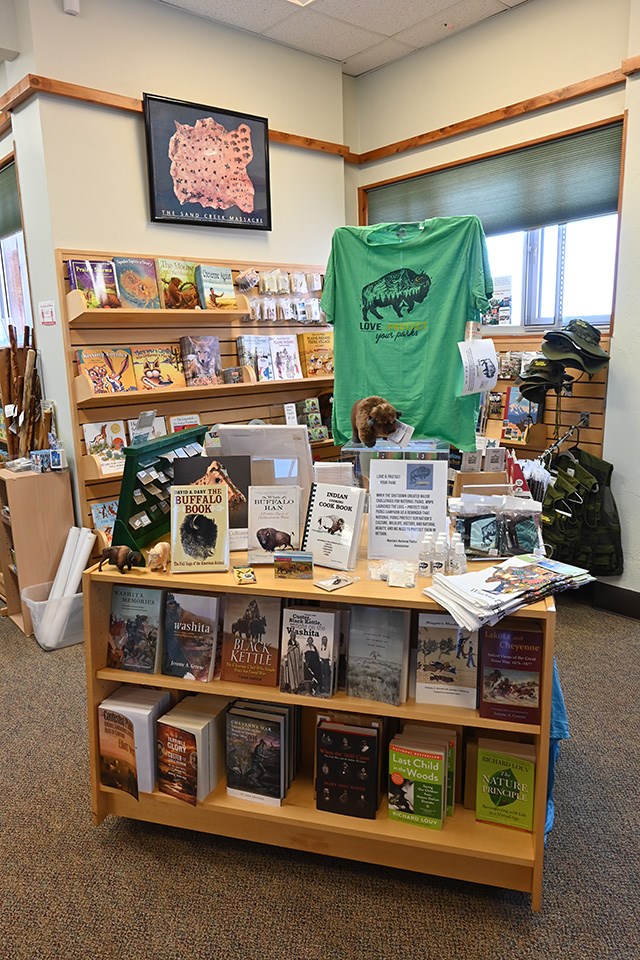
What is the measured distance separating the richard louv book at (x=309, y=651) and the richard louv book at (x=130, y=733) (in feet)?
A: 1.47

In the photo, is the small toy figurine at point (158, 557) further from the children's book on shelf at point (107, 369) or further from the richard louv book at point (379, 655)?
the children's book on shelf at point (107, 369)

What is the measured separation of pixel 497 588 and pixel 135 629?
108 centimetres

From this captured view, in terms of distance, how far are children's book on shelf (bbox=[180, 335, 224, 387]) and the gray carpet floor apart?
2189 millimetres

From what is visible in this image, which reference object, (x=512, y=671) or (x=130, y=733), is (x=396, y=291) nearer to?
(x=512, y=671)

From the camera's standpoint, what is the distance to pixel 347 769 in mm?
1872

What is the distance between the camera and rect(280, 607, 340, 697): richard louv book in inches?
72.4

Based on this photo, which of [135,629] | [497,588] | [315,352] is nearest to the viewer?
[497,588]

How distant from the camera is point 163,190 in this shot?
3.76 meters

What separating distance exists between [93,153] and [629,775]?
3727 mm

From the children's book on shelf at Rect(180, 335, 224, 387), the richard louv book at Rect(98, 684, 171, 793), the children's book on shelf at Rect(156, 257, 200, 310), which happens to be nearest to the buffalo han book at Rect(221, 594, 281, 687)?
the richard louv book at Rect(98, 684, 171, 793)

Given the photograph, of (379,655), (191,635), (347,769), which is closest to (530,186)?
(379,655)

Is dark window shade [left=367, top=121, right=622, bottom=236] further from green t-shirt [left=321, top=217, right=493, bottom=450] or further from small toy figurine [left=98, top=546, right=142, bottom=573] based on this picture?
small toy figurine [left=98, top=546, right=142, bottom=573]

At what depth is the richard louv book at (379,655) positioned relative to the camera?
1797 millimetres

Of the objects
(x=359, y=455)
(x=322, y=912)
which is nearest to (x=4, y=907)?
(x=322, y=912)
